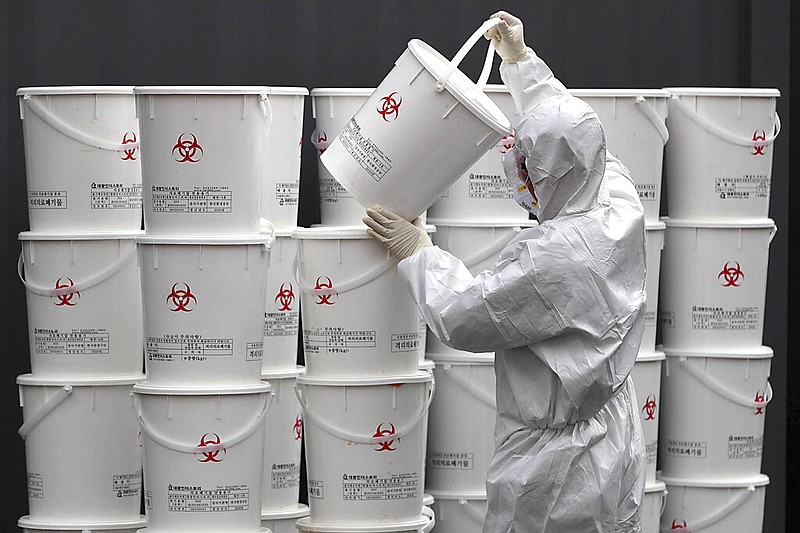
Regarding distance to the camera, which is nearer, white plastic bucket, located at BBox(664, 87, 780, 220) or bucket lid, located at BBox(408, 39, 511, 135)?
bucket lid, located at BBox(408, 39, 511, 135)

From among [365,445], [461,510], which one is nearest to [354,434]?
[365,445]

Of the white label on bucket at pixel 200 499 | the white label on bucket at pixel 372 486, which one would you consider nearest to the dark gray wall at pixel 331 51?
the white label on bucket at pixel 200 499

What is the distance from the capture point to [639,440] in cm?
358

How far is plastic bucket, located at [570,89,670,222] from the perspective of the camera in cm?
436

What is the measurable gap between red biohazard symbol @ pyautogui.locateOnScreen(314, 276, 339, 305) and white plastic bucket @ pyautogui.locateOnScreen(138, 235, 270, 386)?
0.17 metres

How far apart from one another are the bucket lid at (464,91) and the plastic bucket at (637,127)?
0.84 m

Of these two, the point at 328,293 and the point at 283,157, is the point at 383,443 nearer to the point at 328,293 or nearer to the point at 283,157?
the point at 328,293

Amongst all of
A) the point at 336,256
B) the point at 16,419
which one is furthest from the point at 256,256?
the point at 16,419

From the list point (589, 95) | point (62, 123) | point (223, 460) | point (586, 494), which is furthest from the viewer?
point (589, 95)

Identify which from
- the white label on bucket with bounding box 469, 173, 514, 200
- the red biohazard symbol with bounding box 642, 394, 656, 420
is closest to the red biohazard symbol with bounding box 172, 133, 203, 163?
the white label on bucket with bounding box 469, 173, 514, 200

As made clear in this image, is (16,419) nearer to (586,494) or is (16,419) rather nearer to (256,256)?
(256,256)

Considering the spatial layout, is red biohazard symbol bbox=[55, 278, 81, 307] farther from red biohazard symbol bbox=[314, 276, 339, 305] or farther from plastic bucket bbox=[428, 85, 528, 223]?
plastic bucket bbox=[428, 85, 528, 223]

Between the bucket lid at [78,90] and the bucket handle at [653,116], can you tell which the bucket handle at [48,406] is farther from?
the bucket handle at [653,116]

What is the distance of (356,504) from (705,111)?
1770 millimetres
